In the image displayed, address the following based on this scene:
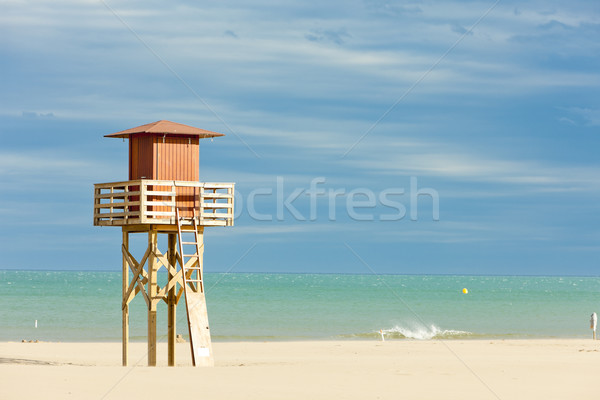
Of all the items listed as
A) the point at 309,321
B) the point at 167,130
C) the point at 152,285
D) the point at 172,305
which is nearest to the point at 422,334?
the point at 309,321

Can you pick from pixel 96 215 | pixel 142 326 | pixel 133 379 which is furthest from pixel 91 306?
pixel 133 379

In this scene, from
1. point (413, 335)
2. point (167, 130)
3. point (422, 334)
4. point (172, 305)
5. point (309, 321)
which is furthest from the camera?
point (309, 321)

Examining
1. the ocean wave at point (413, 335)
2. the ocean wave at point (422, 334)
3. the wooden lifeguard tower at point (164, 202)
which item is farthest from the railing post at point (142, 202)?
the ocean wave at point (422, 334)

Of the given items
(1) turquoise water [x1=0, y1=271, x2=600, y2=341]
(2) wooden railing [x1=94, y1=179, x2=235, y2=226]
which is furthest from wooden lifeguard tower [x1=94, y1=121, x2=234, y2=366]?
(1) turquoise water [x1=0, y1=271, x2=600, y2=341]

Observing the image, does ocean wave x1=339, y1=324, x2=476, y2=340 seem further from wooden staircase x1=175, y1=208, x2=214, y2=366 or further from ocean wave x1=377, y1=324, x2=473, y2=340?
wooden staircase x1=175, y1=208, x2=214, y2=366

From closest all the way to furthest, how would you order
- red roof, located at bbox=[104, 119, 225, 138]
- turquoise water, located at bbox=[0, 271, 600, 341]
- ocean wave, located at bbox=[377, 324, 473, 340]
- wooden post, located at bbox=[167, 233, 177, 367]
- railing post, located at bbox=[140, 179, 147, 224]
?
railing post, located at bbox=[140, 179, 147, 224] → red roof, located at bbox=[104, 119, 225, 138] → wooden post, located at bbox=[167, 233, 177, 367] → ocean wave, located at bbox=[377, 324, 473, 340] → turquoise water, located at bbox=[0, 271, 600, 341]

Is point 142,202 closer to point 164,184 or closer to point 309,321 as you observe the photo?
point 164,184

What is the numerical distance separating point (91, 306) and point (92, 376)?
5740cm

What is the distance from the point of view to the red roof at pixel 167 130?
76.5 ft

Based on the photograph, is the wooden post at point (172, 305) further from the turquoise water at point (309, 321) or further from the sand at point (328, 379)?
the turquoise water at point (309, 321)

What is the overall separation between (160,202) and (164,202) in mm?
128

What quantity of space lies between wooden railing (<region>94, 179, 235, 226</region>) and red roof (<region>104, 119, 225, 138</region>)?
4.83 feet

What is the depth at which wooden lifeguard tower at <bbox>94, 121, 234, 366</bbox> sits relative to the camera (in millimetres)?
22984

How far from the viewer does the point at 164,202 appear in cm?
2295
